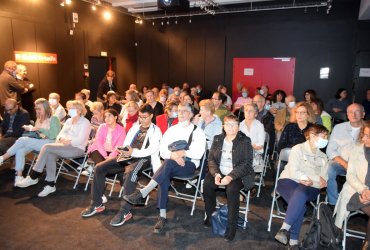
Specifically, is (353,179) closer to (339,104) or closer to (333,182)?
(333,182)

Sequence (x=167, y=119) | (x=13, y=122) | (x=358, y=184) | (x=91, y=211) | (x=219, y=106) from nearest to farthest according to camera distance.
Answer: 1. (x=358, y=184)
2. (x=91, y=211)
3. (x=167, y=119)
4. (x=13, y=122)
5. (x=219, y=106)

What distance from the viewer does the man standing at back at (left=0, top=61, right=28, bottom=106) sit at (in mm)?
6617

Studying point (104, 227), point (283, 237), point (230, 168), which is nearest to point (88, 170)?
point (104, 227)

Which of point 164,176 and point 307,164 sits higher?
point 307,164

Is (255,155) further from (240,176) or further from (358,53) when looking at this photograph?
(358,53)

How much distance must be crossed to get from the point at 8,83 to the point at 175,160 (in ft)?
16.7

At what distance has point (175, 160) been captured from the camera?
371 cm

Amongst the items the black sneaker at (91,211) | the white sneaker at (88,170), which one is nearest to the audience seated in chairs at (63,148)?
the white sneaker at (88,170)

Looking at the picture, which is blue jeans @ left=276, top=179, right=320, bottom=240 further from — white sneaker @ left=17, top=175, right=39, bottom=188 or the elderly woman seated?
white sneaker @ left=17, top=175, right=39, bottom=188

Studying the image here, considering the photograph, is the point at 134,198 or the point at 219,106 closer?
the point at 134,198

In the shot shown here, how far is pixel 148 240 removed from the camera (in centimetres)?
331

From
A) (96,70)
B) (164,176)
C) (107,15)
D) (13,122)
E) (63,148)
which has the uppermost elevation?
(107,15)

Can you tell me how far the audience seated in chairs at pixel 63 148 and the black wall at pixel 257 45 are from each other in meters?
7.30

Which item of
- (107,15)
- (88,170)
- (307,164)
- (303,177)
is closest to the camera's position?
(303,177)
